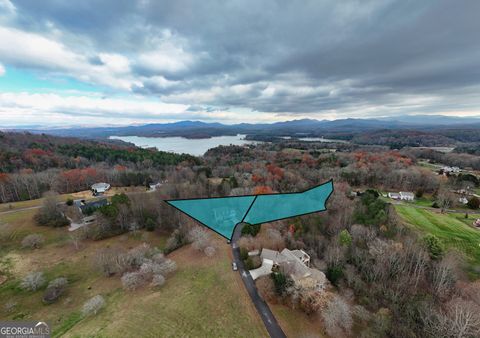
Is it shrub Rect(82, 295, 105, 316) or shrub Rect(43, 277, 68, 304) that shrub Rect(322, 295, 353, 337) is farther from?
shrub Rect(43, 277, 68, 304)

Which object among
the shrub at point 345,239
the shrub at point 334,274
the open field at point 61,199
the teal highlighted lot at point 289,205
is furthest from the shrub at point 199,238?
the open field at point 61,199

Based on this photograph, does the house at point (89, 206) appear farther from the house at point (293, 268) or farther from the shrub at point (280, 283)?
the shrub at point (280, 283)

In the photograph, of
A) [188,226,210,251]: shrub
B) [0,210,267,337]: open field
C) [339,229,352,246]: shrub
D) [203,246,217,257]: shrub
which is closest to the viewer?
[0,210,267,337]: open field

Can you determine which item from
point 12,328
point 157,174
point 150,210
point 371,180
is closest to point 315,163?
point 371,180

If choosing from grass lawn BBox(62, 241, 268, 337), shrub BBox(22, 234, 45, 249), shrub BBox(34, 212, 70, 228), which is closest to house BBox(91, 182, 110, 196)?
shrub BBox(34, 212, 70, 228)

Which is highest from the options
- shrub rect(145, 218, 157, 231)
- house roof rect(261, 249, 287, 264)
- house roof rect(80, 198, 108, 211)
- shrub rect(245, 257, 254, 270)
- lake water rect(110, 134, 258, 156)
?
house roof rect(80, 198, 108, 211)

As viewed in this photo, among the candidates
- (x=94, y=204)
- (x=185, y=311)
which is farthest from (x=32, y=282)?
(x=94, y=204)
